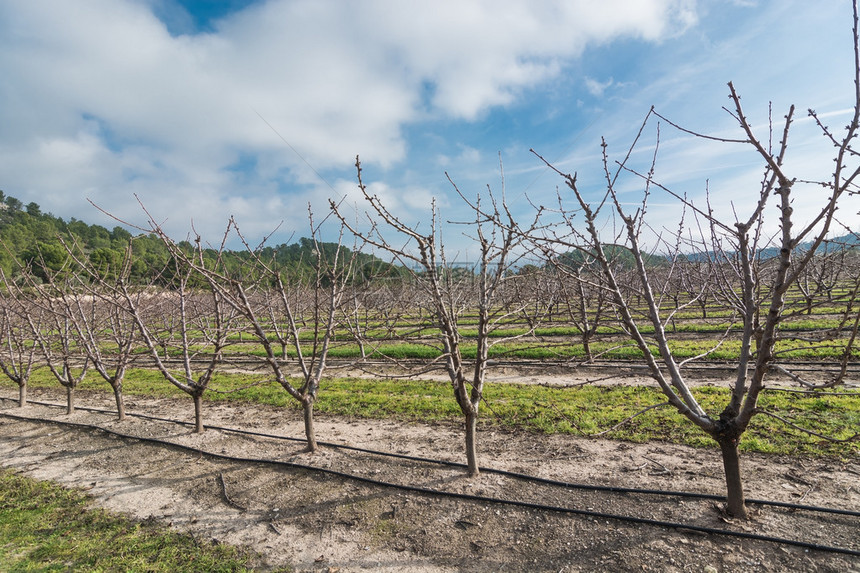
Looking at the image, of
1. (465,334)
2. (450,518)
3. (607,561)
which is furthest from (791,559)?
(465,334)

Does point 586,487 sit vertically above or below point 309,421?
below

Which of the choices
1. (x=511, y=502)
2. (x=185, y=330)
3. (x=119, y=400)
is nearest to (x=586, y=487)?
(x=511, y=502)

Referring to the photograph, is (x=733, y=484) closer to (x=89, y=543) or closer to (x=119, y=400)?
(x=89, y=543)

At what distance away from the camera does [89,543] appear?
382 cm

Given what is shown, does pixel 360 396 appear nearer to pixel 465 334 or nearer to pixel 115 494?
pixel 115 494

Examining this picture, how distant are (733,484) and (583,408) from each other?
12.2 feet

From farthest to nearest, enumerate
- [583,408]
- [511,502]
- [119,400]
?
[119,400] → [583,408] → [511,502]

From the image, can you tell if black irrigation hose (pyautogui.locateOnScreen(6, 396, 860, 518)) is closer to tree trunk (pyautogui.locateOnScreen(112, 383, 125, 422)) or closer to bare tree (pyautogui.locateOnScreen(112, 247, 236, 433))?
bare tree (pyautogui.locateOnScreen(112, 247, 236, 433))

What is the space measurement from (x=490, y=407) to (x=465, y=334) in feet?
32.8

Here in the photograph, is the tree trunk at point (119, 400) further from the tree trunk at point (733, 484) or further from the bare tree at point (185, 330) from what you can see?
the tree trunk at point (733, 484)

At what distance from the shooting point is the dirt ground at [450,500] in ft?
10.5

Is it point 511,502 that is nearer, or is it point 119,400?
point 511,502

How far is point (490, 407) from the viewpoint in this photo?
6984mm

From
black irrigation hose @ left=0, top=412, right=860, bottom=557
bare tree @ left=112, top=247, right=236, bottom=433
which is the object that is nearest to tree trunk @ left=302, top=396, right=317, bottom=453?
black irrigation hose @ left=0, top=412, right=860, bottom=557
